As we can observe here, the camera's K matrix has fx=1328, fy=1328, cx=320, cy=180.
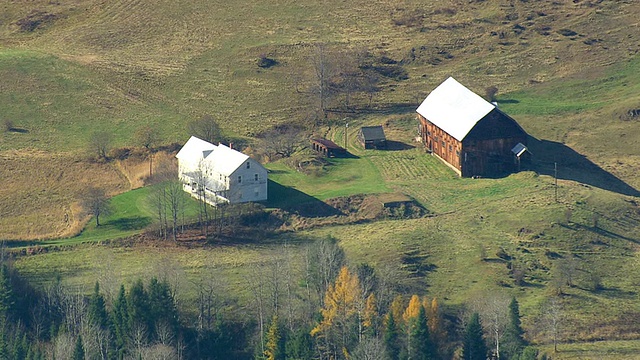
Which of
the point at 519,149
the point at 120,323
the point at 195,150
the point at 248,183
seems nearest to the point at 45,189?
the point at 195,150

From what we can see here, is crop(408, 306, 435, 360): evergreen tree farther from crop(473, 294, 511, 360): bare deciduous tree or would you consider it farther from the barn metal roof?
the barn metal roof

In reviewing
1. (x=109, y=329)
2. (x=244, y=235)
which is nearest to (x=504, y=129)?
(x=244, y=235)

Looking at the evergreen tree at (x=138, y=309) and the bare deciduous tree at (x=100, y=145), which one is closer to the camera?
the evergreen tree at (x=138, y=309)

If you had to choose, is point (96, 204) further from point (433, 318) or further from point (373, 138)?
point (433, 318)

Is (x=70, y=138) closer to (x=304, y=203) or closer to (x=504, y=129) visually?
(x=304, y=203)

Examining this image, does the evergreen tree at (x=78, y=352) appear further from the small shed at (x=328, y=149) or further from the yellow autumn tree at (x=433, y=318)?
the small shed at (x=328, y=149)

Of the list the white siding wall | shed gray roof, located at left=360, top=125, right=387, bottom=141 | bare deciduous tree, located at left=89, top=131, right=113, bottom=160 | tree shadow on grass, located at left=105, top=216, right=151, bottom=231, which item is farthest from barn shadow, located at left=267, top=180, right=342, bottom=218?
bare deciduous tree, located at left=89, top=131, right=113, bottom=160

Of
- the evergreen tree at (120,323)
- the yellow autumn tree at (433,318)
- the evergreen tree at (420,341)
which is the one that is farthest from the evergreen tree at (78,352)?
the yellow autumn tree at (433,318)
